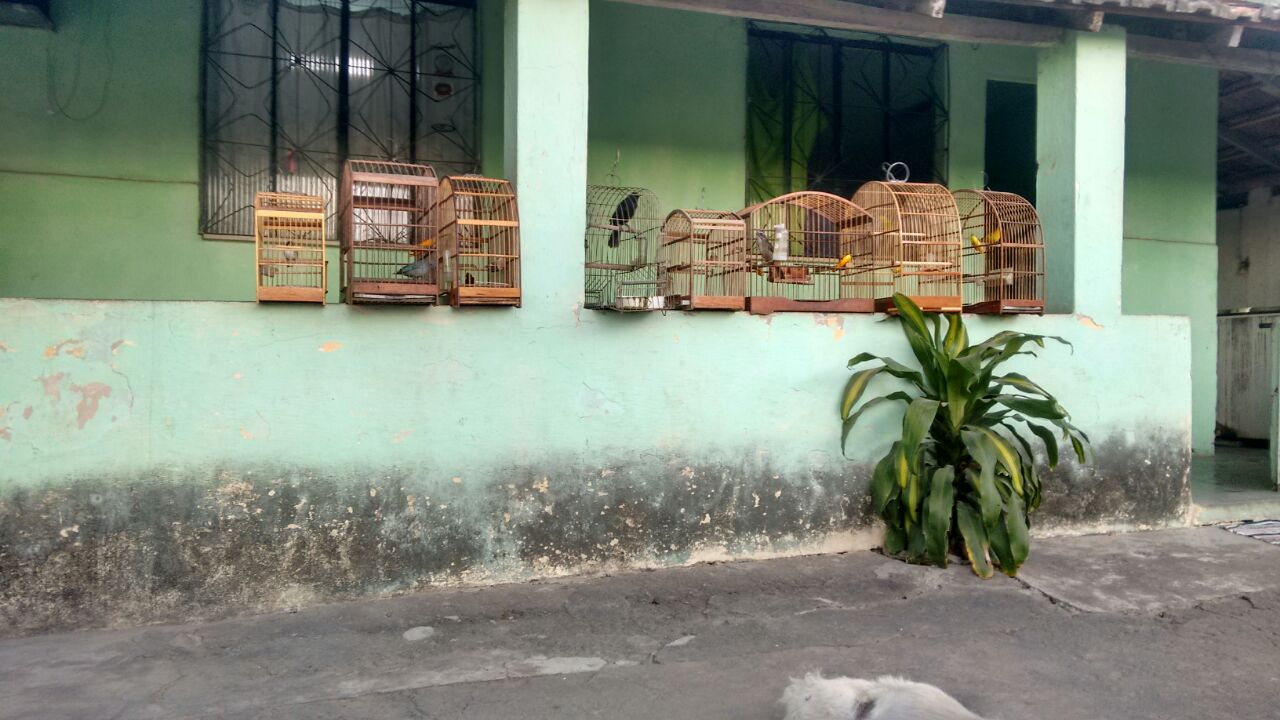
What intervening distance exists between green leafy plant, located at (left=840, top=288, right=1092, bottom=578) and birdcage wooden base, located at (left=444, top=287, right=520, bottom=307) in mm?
2070

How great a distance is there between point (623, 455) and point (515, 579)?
89cm

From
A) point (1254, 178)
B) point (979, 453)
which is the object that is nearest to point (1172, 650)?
point (979, 453)

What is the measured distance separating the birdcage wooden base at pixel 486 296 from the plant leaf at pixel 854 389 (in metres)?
2.04

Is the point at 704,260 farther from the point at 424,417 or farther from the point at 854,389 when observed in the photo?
the point at 424,417

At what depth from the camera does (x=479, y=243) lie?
16.1 ft

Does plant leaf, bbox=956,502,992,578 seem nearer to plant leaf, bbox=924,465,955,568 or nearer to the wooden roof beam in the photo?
plant leaf, bbox=924,465,955,568

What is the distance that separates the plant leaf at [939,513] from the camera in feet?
17.0

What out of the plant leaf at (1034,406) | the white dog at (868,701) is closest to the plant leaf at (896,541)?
the plant leaf at (1034,406)

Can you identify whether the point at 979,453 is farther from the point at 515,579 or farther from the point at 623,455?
the point at 515,579

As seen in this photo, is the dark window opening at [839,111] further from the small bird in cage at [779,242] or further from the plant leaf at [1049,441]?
the plant leaf at [1049,441]

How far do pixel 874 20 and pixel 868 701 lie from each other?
4461 millimetres

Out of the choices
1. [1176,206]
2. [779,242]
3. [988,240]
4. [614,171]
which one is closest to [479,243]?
[779,242]

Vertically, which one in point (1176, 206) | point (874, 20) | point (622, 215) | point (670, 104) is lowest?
point (622, 215)

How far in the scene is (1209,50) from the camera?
6719 millimetres
